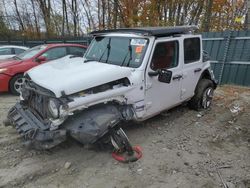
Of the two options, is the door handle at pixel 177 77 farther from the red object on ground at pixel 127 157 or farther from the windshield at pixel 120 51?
the red object on ground at pixel 127 157

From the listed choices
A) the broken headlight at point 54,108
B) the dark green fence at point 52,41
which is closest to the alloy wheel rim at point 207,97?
the broken headlight at point 54,108

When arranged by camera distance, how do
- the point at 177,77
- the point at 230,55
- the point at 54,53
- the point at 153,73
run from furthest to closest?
the point at 230,55 < the point at 54,53 < the point at 177,77 < the point at 153,73

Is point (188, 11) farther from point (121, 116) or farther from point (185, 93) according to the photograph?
point (121, 116)

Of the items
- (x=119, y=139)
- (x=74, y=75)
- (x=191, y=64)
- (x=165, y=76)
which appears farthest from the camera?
(x=191, y=64)

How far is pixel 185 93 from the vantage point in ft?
16.8

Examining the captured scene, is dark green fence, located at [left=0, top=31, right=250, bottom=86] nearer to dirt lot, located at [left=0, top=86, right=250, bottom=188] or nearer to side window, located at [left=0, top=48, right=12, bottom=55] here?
dirt lot, located at [left=0, top=86, right=250, bottom=188]

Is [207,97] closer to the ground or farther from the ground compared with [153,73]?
closer to the ground

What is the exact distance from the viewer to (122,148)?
3641 mm

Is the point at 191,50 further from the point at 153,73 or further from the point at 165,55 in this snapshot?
the point at 153,73

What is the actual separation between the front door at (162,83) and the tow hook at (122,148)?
2.77ft

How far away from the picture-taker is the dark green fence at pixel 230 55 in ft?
26.8

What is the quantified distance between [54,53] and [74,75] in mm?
4822

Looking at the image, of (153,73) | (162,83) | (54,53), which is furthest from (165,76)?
(54,53)

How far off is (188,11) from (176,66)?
1458 cm
